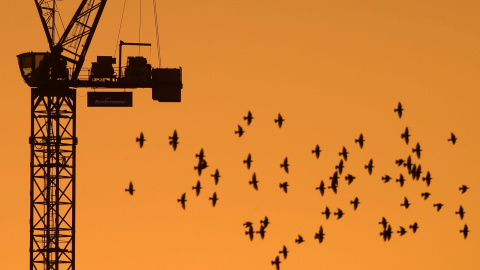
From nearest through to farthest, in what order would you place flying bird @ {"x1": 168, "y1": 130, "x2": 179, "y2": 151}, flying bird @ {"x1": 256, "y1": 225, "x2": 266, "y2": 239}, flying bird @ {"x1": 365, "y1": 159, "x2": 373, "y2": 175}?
flying bird @ {"x1": 168, "y1": 130, "x2": 179, "y2": 151} → flying bird @ {"x1": 256, "y1": 225, "x2": 266, "y2": 239} → flying bird @ {"x1": 365, "y1": 159, "x2": 373, "y2": 175}

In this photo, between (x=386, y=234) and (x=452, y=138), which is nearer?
(x=452, y=138)

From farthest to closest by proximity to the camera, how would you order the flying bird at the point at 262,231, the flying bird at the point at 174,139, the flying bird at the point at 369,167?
the flying bird at the point at 369,167 → the flying bird at the point at 262,231 → the flying bird at the point at 174,139

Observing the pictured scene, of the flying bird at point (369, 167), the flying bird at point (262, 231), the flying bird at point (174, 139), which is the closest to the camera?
the flying bird at point (174, 139)

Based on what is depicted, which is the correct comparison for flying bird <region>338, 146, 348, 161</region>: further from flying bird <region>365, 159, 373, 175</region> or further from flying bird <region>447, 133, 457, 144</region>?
flying bird <region>447, 133, 457, 144</region>

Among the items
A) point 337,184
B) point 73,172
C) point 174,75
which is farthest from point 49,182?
point 337,184

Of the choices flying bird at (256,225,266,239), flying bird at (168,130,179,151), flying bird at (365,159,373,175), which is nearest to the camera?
flying bird at (168,130,179,151)

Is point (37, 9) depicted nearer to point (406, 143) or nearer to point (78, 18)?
point (78, 18)

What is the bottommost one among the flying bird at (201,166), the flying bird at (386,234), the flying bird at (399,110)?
the flying bird at (386,234)

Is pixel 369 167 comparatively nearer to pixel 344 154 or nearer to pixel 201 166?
pixel 344 154

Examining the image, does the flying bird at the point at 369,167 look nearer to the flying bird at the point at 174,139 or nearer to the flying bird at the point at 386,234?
the flying bird at the point at 386,234

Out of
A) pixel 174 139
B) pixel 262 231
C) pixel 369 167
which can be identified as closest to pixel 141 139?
pixel 174 139

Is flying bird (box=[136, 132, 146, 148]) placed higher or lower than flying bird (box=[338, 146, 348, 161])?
higher

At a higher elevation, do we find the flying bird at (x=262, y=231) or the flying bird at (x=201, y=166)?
the flying bird at (x=201, y=166)

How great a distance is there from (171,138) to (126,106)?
96.6ft
